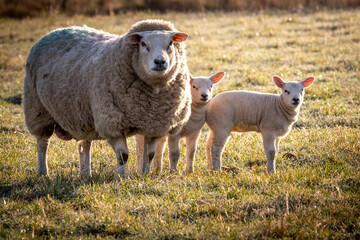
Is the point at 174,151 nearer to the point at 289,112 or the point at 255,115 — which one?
the point at 255,115

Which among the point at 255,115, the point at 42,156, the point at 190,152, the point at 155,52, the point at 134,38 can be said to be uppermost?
the point at 134,38

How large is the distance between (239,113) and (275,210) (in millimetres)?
2030

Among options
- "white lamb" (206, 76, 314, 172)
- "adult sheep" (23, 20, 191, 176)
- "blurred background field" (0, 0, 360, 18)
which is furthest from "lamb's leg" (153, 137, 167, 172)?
"blurred background field" (0, 0, 360, 18)

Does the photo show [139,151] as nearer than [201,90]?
No

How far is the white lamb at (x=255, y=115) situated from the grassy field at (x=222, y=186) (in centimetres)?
33

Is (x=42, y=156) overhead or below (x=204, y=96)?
below

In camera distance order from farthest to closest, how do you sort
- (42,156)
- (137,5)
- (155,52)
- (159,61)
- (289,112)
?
(137,5) < (42,156) < (289,112) < (155,52) < (159,61)

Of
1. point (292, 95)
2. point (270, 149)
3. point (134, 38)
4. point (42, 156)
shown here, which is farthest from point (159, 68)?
point (42, 156)

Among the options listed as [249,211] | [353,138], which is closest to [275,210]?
[249,211]

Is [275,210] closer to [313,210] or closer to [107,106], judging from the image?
[313,210]

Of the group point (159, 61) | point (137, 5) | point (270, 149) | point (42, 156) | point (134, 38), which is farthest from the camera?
point (137, 5)

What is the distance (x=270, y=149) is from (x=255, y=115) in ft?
1.76

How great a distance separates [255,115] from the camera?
601 centimetres

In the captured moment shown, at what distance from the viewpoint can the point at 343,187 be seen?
15.6 feet
